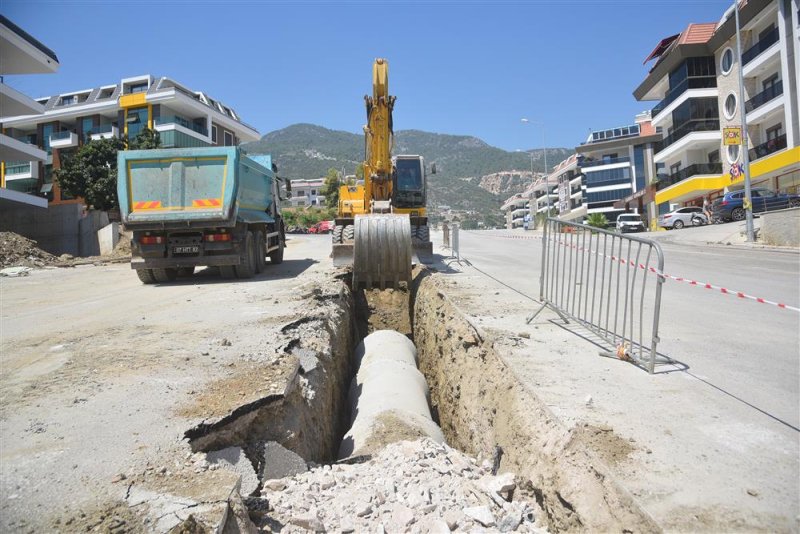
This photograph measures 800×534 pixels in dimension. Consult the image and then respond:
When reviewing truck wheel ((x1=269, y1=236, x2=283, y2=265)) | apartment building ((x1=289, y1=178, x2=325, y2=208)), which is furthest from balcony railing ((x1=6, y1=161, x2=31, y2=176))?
apartment building ((x1=289, y1=178, x2=325, y2=208))

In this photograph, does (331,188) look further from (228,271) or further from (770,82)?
(228,271)

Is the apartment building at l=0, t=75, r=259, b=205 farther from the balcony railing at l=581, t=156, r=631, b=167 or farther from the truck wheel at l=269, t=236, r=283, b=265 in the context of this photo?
the balcony railing at l=581, t=156, r=631, b=167

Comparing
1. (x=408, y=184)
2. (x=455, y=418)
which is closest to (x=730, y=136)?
(x=408, y=184)

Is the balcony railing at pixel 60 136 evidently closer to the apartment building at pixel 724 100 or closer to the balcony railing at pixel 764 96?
the apartment building at pixel 724 100

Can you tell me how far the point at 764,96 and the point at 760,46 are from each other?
2721mm

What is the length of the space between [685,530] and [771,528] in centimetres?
38

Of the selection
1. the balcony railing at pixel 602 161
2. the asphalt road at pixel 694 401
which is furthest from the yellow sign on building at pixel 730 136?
the balcony railing at pixel 602 161

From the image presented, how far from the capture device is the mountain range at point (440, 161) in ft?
439

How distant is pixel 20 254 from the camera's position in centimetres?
1775

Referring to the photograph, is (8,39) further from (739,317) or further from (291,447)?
(739,317)

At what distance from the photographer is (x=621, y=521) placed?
2.45 metres

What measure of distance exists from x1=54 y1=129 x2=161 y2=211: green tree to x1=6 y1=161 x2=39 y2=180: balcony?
1641 centimetres

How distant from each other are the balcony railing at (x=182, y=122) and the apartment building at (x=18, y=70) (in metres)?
16.4

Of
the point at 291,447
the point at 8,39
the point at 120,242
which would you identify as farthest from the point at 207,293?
the point at 8,39
